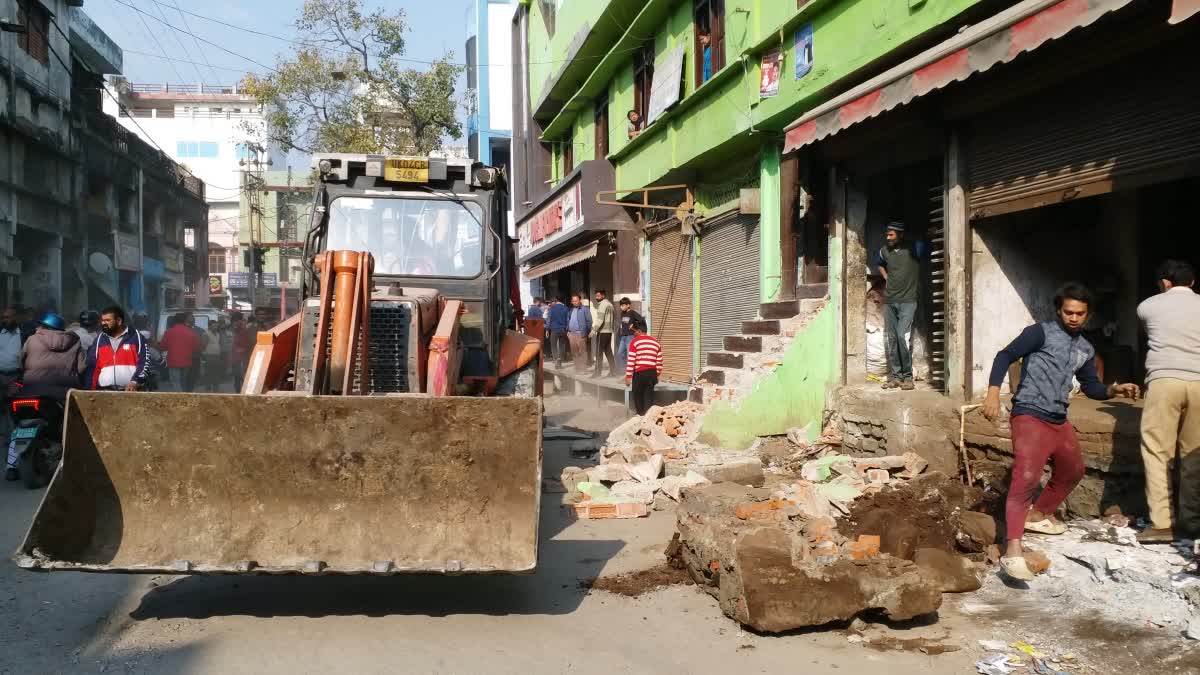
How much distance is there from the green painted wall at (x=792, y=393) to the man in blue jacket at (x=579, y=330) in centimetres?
876

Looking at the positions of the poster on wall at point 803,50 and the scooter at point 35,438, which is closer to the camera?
the scooter at point 35,438

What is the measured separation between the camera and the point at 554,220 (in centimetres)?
2088

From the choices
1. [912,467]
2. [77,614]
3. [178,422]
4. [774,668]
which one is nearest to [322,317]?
[178,422]

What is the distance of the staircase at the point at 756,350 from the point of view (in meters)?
10.2

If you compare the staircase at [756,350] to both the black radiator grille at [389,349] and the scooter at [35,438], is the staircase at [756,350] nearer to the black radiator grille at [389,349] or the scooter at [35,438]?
the black radiator grille at [389,349]

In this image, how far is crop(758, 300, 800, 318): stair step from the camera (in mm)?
10641

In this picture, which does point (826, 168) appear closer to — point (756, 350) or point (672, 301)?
point (756, 350)

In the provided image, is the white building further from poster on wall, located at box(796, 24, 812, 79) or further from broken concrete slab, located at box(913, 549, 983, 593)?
broken concrete slab, located at box(913, 549, 983, 593)

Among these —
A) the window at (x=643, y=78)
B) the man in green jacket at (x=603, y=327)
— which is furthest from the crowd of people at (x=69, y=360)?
the window at (x=643, y=78)

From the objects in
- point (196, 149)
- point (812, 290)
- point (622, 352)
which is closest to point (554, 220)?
point (622, 352)

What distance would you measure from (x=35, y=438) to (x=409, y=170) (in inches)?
171

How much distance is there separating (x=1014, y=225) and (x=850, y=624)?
16.2 feet

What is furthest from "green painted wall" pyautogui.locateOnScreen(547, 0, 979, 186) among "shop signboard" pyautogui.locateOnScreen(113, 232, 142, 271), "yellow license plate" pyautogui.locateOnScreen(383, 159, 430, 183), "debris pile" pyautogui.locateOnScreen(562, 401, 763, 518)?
"shop signboard" pyautogui.locateOnScreen(113, 232, 142, 271)

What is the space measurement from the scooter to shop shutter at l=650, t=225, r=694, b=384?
9.77 metres
